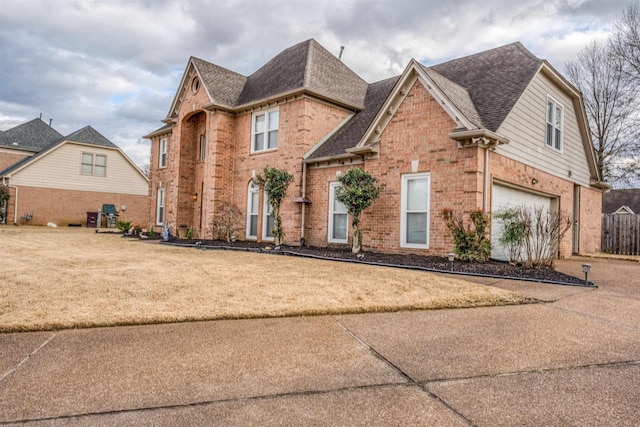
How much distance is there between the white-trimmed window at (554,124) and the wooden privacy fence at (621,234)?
6515mm

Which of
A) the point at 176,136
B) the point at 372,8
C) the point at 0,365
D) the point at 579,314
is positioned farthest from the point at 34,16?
the point at 579,314

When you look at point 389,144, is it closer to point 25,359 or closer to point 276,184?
point 276,184

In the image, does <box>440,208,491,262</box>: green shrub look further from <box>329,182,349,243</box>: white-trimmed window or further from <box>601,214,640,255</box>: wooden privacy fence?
<box>601,214,640,255</box>: wooden privacy fence

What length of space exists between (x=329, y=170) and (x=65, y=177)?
901 inches

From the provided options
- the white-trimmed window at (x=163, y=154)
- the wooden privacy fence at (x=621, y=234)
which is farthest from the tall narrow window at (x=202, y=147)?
the wooden privacy fence at (x=621, y=234)

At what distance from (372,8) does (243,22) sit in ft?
15.9

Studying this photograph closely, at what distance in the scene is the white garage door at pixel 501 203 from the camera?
10594 mm

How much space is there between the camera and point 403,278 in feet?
22.9

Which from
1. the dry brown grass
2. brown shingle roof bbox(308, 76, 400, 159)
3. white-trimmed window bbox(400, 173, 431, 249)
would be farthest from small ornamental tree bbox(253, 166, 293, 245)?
the dry brown grass

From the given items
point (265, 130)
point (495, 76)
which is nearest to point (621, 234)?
point (495, 76)

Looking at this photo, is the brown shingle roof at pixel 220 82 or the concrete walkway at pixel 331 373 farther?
the brown shingle roof at pixel 220 82

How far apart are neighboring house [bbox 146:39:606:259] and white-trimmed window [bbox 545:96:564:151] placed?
0.25ft

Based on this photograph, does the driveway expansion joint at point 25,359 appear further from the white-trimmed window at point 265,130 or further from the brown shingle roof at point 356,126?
the white-trimmed window at point 265,130

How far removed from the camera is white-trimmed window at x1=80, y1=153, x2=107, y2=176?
92.5ft
